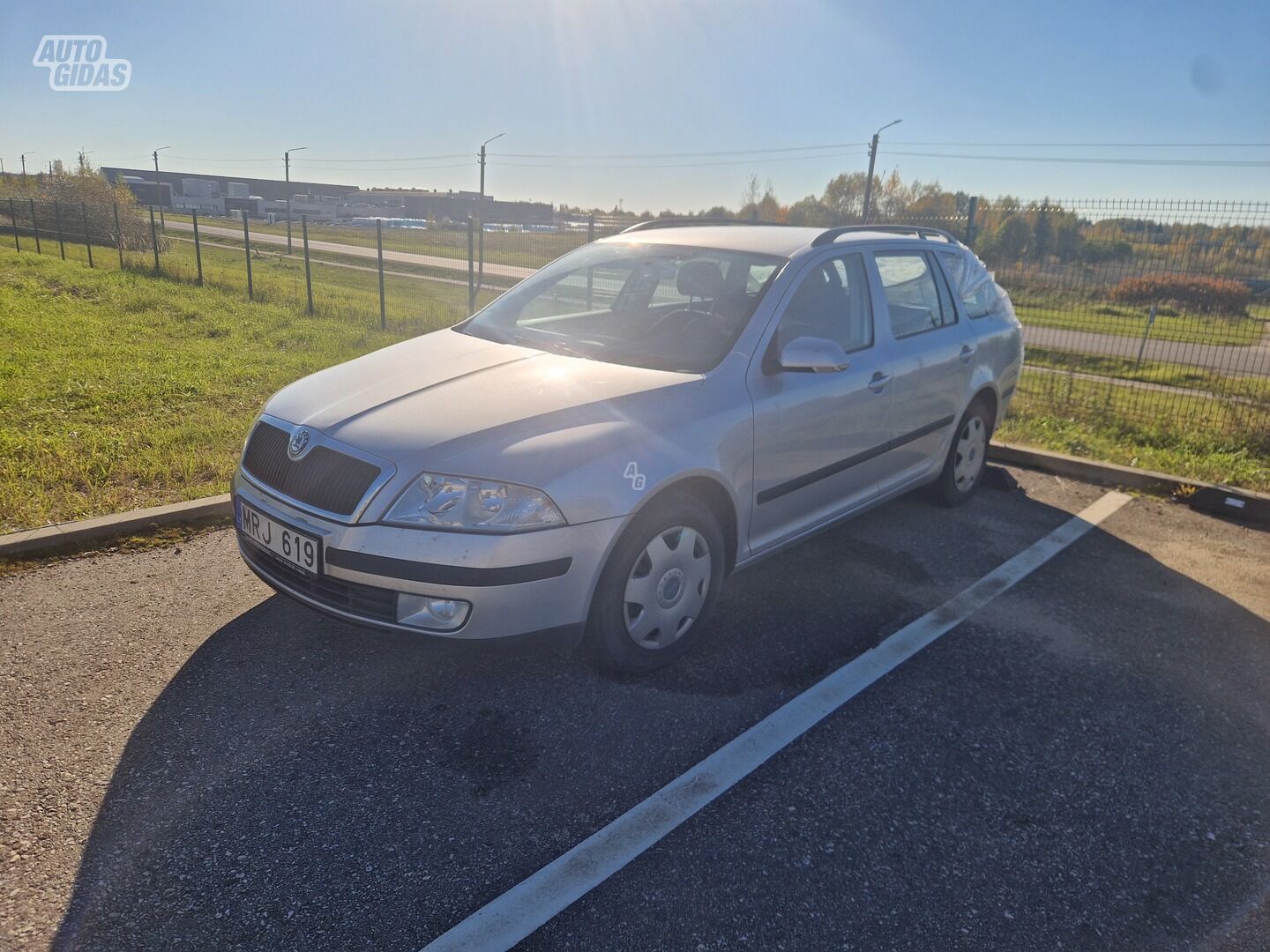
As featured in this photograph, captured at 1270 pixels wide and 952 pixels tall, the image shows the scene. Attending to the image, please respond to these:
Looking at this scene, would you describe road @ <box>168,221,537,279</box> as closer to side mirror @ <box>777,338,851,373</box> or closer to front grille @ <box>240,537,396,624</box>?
side mirror @ <box>777,338,851,373</box>

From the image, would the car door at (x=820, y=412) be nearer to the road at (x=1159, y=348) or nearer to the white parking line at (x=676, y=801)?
the white parking line at (x=676, y=801)

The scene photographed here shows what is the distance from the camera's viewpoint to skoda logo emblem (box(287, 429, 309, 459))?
10.3 ft

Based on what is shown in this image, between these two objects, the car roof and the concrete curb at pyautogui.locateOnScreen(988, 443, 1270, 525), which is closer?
the car roof

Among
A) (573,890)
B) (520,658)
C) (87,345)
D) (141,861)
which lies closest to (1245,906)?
(573,890)

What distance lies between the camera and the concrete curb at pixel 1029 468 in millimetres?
4273

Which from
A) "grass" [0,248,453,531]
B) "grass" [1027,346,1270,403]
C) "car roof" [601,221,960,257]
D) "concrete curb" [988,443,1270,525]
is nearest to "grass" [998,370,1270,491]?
"concrete curb" [988,443,1270,525]

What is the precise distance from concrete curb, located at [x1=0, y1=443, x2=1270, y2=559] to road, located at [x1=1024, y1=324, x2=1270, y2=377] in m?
4.75

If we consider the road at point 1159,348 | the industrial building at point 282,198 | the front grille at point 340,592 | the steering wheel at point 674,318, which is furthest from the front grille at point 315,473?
the industrial building at point 282,198

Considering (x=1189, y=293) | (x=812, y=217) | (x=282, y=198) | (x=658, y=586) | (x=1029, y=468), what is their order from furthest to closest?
(x=282, y=198), (x=812, y=217), (x=1189, y=293), (x=1029, y=468), (x=658, y=586)

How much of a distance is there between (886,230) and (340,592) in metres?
3.65

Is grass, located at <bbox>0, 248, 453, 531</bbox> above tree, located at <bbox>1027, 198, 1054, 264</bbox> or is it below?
below

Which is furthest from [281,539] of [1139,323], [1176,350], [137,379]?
[1176,350]

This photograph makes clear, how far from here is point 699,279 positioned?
411cm

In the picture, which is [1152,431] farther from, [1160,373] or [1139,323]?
[1160,373]
